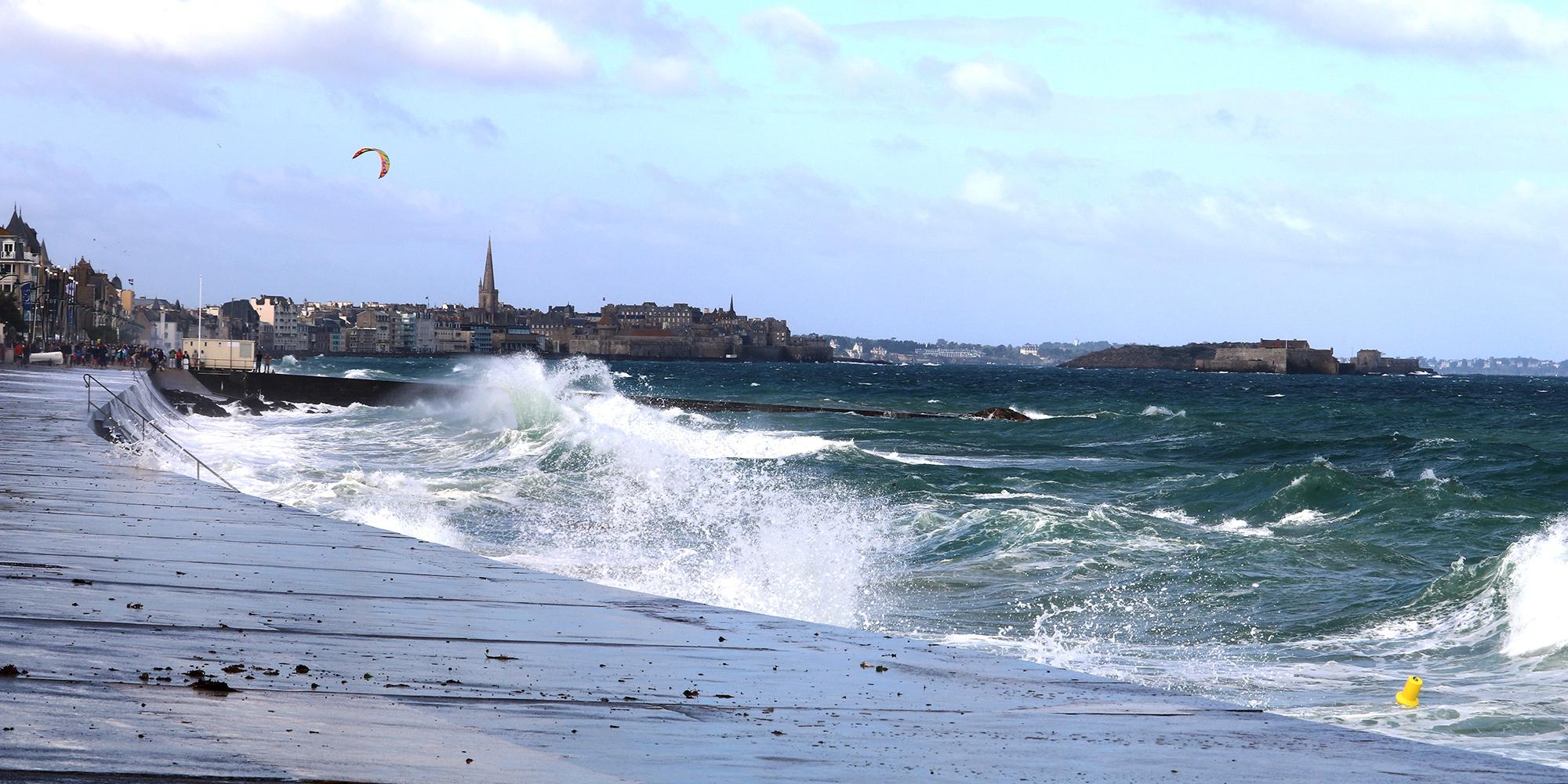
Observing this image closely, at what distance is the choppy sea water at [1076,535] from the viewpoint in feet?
32.4

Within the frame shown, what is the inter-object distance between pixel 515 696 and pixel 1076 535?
11.7 metres

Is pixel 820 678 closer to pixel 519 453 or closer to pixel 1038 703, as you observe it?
pixel 1038 703

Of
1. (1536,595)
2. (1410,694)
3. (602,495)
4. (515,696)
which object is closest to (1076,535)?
(1536,595)

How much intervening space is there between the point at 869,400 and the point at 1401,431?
31.7m

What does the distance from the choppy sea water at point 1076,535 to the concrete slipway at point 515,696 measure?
2029 mm

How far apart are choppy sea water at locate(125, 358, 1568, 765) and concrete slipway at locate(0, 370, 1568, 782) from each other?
2.03m

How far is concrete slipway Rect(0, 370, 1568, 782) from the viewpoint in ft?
15.3

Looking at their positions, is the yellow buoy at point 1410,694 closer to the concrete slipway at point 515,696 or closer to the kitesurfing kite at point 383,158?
the concrete slipway at point 515,696

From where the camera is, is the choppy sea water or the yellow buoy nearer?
the yellow buoy

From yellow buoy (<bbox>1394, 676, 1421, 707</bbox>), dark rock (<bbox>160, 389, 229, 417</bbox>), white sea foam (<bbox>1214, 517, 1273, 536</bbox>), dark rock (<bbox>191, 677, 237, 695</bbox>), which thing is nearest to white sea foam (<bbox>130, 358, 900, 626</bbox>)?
dark rock (<bbox>160, 389, 229, 417</bbox>)

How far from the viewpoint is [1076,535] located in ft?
54.5

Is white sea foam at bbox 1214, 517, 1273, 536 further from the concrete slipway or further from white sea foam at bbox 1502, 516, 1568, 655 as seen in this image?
the concrete slipway

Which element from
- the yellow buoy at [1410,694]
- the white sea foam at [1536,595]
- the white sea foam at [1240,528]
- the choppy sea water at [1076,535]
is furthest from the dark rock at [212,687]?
the white sea foam at [1240,528]

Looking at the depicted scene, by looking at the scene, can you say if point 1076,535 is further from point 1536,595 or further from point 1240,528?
point 1536,595
